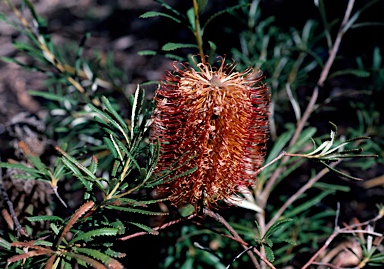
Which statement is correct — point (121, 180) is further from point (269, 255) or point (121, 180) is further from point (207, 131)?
point (269, 255)

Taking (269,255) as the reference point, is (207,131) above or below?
above

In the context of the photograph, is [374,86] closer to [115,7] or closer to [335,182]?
[335,182]

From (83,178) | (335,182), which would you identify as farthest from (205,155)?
(335,182)

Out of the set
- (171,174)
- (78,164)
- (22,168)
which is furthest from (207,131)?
(22,168)

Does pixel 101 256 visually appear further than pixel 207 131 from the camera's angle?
No

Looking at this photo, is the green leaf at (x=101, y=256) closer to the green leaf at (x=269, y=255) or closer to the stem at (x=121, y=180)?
the stem at (x=121, y=180)

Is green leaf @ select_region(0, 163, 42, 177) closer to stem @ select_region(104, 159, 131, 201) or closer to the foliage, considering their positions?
the foliage
